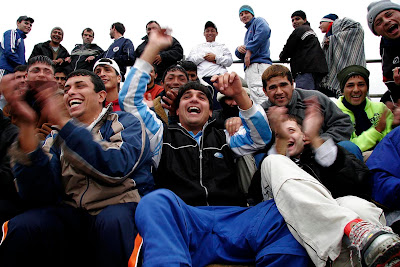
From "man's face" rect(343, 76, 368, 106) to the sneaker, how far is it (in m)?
2.35

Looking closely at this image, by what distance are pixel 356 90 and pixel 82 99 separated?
9.15 feet

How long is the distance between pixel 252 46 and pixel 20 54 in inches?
170

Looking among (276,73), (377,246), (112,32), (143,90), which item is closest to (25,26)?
(112,32)

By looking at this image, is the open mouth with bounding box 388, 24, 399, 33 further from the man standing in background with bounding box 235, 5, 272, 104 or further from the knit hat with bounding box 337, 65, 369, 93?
the man standing in background with bounding box 235, 5, 272, 104

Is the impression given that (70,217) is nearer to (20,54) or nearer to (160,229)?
(160,229)

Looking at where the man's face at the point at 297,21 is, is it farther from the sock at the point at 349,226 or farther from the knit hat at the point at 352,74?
the sock at the point at 349,226

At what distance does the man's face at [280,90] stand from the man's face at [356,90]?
2.46 feet

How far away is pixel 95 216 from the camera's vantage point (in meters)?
1.96

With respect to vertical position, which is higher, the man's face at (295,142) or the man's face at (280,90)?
the man's face at (280,90)

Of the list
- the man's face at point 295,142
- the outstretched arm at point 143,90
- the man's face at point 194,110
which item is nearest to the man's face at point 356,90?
the man's face at point 295,142

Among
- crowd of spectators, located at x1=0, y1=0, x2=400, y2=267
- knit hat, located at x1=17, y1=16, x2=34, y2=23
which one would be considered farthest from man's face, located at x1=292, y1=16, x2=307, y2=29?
knit hat, located at x1=17, y1=16, x2=34, y2=23

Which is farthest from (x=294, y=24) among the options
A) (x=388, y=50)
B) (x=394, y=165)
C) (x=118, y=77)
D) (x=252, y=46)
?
(x=394, y=165)

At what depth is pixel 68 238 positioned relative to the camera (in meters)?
1.84

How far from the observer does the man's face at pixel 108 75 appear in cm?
343
